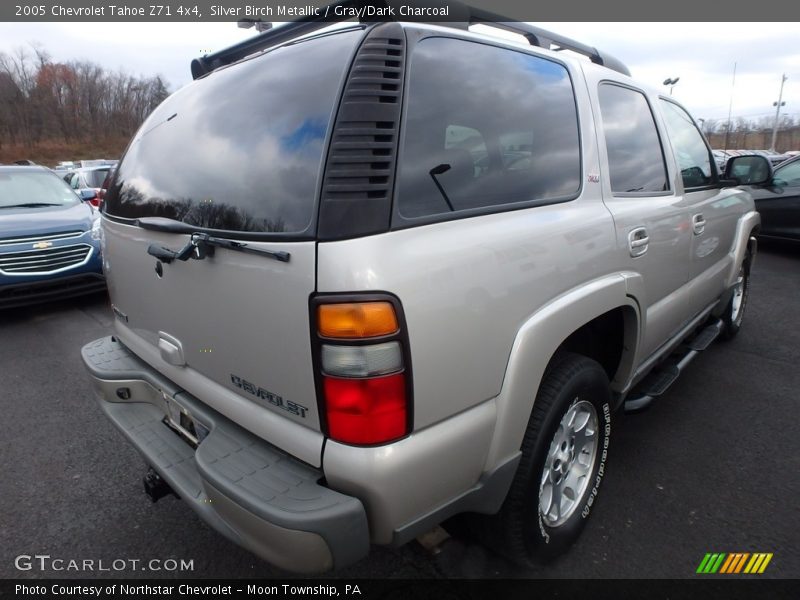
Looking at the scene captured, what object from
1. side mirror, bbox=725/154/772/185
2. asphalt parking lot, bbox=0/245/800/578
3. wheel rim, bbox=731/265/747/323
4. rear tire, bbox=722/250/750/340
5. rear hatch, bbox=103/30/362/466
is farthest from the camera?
wheel rim, bbox=731/265/747/323

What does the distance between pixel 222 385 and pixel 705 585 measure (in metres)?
2.01

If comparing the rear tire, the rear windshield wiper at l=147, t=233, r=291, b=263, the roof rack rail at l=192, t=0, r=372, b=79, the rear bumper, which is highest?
the roof rack rail at l=192, t=0, r=372, b=79

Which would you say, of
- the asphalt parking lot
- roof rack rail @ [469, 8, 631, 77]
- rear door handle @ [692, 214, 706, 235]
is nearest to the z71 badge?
the asphalt parking lot

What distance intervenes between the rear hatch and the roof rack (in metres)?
0.13

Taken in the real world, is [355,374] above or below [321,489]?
above

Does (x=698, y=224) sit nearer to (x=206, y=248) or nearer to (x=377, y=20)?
(x=377, y=20)

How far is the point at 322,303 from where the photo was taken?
4.40ft

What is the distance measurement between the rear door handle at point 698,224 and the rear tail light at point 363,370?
95.7 inches

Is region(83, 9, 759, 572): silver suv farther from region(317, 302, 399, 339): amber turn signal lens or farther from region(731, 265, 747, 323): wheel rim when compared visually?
region(731, 265, 747, 323): wheel rim

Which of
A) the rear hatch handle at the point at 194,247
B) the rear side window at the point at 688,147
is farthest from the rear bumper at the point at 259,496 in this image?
the rear side window at the point at 688,147

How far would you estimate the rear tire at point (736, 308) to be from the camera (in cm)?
439

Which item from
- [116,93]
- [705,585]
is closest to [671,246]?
[705,585]

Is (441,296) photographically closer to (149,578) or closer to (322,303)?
(322,303)

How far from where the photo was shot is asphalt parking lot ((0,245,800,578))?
6.99ft
